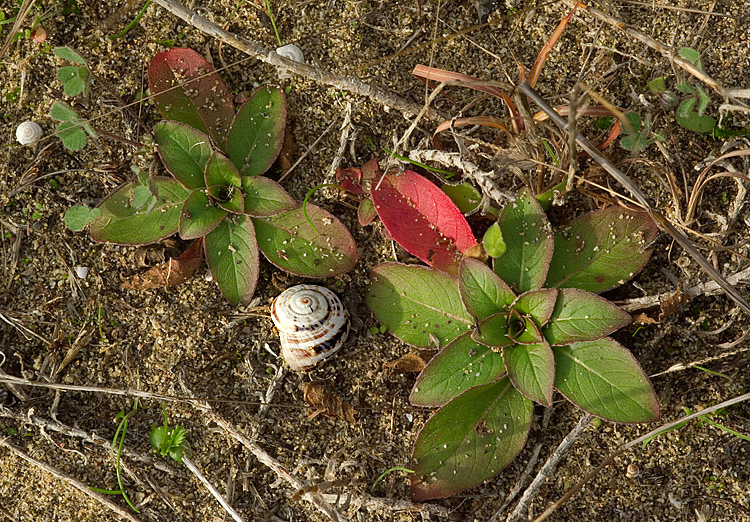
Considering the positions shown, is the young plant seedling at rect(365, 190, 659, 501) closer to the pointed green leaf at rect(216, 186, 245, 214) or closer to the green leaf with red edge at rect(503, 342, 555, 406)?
the green leaf with red edge at rect(503, 342, 555, 406)

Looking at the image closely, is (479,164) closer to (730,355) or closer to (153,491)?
(730,355)

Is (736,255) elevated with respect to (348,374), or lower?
elevated

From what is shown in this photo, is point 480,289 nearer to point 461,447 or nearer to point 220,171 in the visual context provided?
point 461,447

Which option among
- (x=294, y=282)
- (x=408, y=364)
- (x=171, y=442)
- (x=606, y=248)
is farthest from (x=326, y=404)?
(x=606, y=248)

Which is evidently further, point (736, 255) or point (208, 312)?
point (208, 312)

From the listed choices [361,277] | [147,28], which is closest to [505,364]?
[361,277]
